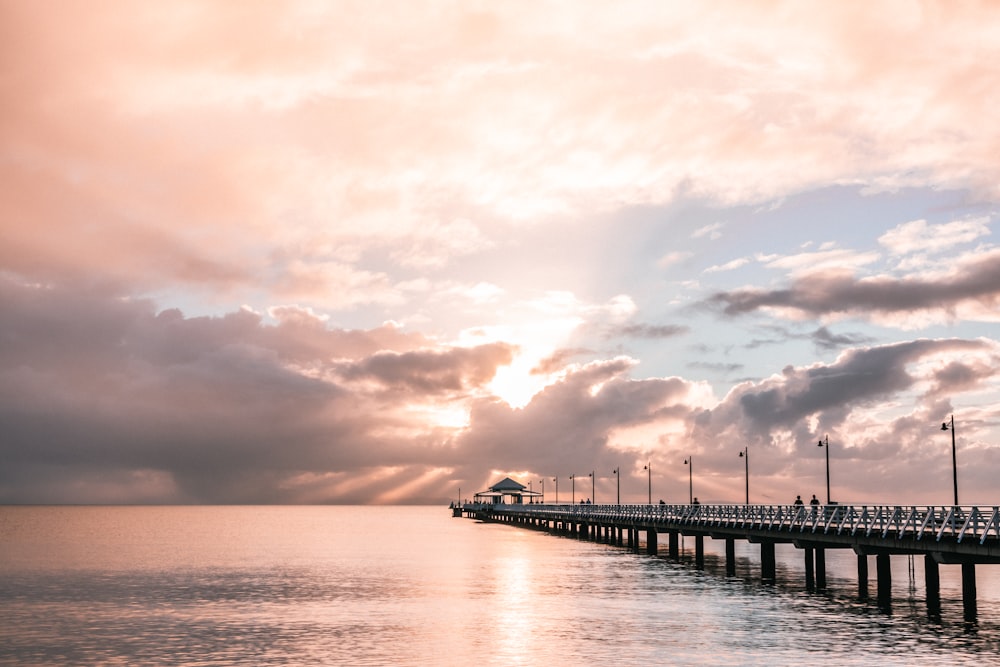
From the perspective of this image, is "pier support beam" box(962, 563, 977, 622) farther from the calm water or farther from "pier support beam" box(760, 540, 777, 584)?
"pier support beam" box(760, 540, 777, 584)

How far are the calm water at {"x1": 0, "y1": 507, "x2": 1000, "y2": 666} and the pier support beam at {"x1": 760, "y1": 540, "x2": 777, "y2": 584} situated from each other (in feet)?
2.69

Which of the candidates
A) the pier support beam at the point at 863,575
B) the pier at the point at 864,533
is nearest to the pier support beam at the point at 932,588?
the pier at the point at 864,533

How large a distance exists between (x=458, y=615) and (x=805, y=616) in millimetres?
15451

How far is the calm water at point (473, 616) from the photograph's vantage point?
38.5 m

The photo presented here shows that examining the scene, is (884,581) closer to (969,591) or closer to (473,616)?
(969,591)

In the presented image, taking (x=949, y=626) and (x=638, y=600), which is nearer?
(x=949, y=626)

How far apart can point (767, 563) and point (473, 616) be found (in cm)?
2514

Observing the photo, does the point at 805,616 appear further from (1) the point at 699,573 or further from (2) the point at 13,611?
(2) the point at 13,611

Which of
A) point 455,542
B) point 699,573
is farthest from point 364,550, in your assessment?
point 699,573

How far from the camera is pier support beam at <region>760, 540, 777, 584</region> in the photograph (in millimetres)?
66688

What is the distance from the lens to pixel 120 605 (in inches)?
2210

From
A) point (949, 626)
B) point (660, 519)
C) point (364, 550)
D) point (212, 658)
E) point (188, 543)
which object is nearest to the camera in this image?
point (212, 658)

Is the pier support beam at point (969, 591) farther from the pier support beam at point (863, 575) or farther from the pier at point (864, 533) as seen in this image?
the pier support beam at point (863, 575)

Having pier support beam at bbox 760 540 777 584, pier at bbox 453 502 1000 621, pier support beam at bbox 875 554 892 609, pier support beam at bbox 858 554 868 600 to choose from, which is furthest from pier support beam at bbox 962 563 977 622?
pier support beam at bbox 760 540 777 584
